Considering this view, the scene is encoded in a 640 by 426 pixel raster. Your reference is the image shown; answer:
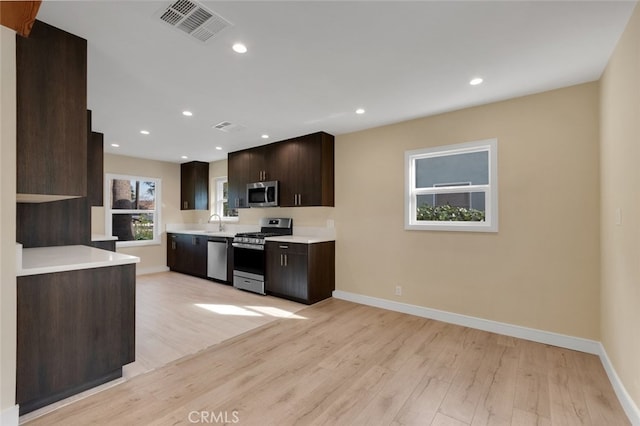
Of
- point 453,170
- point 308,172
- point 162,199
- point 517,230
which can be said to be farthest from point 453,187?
point 162,199

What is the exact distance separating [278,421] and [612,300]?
264 cm

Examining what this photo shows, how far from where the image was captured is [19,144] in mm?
1752

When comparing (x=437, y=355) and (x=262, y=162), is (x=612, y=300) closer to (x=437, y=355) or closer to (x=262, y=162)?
(x=437, y=355)

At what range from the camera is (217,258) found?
5.29 meters

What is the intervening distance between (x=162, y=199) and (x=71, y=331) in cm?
501

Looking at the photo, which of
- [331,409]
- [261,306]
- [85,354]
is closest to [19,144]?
[85,354]

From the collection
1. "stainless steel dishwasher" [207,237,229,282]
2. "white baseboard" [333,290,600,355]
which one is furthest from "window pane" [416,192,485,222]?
"stainless steel dishwasher" [207,237,229,282]

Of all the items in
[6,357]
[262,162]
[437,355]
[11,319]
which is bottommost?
[437,355]

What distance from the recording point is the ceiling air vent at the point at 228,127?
392 cm

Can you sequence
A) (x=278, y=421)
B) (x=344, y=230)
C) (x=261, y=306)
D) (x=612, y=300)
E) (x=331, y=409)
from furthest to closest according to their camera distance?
(x=344, y=230)
(x=261, y=306)
(x=612, y=300)
(x=331, y=409)
(x=278, y=421)

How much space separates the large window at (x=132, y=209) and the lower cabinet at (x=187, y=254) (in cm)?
44

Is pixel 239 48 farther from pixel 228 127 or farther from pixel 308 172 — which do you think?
pixel 308 172

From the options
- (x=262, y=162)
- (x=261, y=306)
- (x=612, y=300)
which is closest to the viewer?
(x=612, y=300)

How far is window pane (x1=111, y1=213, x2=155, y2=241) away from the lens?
582 cm
